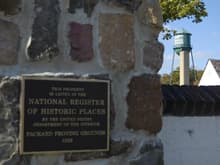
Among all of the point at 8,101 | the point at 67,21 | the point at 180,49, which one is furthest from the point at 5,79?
the point at 180,49

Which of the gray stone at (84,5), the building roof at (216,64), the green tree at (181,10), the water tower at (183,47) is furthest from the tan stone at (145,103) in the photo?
the building roof at (216,64)

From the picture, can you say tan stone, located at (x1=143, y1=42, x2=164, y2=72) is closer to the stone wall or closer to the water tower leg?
the stone wall

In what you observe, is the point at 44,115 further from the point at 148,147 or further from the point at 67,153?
the point at 148,147

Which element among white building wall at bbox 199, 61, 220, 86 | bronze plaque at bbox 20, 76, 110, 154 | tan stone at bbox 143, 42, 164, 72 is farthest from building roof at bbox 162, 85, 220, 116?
white building wall at bbox 199, 61, 220, 86

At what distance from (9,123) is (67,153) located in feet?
1.20

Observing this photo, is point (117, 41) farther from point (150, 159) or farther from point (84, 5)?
point (150, 159)

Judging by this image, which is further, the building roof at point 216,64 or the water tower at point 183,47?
the building roof at point 216,64

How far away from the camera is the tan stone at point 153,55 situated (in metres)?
3.08

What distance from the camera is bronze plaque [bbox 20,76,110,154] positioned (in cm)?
267

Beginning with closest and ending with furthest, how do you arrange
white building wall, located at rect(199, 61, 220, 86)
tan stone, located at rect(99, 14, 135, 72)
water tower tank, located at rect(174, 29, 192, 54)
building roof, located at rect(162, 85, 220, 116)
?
tan stone, located at rect(99, 14, 135, 72) → building roof, located at rect(162, 85, 220, 116) → water tower tank, located at rect(174, 29, 192, 54) → white building wall, located at rect(199, 61, 220, 86)

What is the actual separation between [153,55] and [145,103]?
1.05 ft

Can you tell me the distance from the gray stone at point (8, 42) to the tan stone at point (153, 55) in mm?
823

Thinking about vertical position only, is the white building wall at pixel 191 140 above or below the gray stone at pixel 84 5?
below

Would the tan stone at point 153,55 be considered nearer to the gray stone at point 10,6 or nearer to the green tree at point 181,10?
the gray stone at point 10,6
